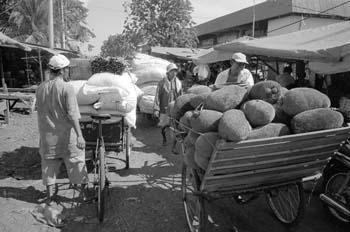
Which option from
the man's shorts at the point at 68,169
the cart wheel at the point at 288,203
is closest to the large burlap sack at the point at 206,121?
the cart wheel at the point at 288,203

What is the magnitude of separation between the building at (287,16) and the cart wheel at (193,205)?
1519 centimetres

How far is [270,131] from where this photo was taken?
2.32 metres

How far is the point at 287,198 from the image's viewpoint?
3.38 meters

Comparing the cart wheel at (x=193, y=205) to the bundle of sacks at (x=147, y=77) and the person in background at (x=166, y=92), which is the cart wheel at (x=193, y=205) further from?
the bundle of sacks at (x=147, y=77)

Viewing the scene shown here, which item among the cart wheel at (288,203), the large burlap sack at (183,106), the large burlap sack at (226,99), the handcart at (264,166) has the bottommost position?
the cart wheel at (288,203)

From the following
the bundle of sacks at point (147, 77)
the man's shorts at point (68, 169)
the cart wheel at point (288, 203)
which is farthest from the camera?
the bundle of sacks at point (147, 77)

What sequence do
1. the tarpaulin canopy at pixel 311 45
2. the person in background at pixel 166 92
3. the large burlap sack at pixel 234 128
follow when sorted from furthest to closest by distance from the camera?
the person in background at pixel 166 92, the tarpaulin canopy at pixel 311 45, the large burlap sack at pixel 234 128

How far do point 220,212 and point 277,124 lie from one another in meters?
1.74

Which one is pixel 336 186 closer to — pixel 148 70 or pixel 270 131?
pixel 270 131

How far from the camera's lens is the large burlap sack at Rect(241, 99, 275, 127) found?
2.33 metres

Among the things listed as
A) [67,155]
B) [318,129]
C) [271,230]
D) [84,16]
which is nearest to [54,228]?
[67,155]

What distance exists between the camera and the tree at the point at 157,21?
17328 millimetres

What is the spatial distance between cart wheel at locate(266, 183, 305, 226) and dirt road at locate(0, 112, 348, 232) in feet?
0.44

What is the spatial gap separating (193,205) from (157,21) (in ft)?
50.8
